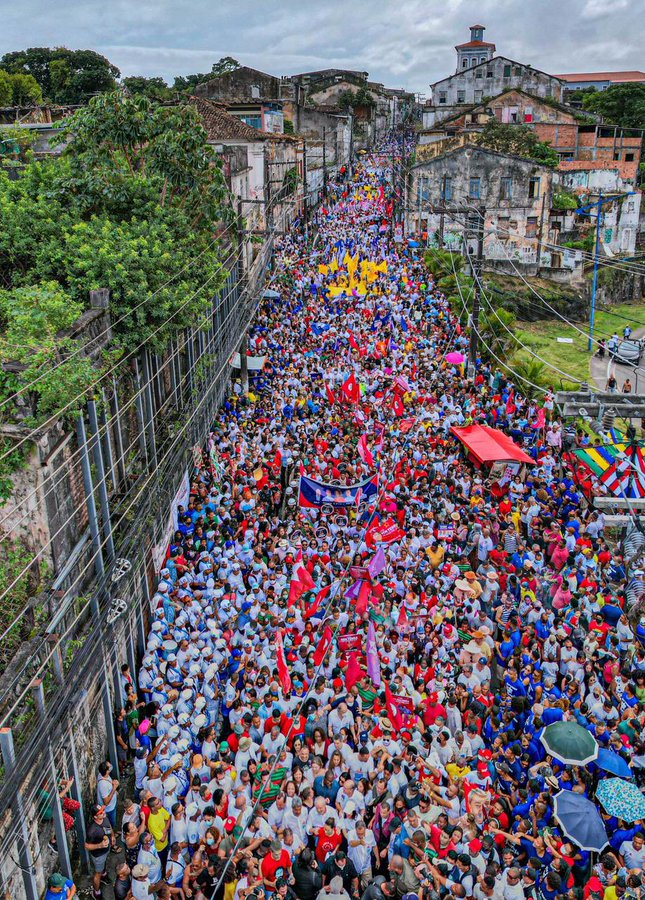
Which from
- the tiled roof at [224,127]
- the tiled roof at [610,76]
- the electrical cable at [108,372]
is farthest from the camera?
the tiled roof at [610,76]

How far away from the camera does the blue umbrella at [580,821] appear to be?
8.39 metres

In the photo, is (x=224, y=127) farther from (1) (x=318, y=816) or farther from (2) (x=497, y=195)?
(1) (x=318, y=816)

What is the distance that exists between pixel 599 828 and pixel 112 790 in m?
5.57

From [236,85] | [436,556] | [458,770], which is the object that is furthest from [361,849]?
[236,85]

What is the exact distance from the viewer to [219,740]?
1077 centimetres

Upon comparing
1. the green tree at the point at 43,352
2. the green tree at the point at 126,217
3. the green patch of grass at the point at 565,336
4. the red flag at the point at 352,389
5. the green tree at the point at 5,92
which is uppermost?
the green tree at the point at 5,92

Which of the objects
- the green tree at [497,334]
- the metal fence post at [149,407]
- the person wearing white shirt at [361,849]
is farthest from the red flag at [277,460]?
the green tree at [497,334]

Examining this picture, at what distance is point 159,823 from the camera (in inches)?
352

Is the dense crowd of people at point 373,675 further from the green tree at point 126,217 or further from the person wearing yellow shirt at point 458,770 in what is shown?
the green tree at point 126,217

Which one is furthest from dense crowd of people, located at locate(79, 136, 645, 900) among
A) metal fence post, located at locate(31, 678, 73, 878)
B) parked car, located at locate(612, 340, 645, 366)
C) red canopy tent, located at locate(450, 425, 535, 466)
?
parked car, located at locate(612, 340, 645, 366)

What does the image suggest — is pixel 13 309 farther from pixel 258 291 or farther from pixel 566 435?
pixel 258 291

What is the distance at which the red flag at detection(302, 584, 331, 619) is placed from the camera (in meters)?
12.9

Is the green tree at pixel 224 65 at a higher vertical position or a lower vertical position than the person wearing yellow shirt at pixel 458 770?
higher

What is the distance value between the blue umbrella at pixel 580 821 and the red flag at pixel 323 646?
153 inches
